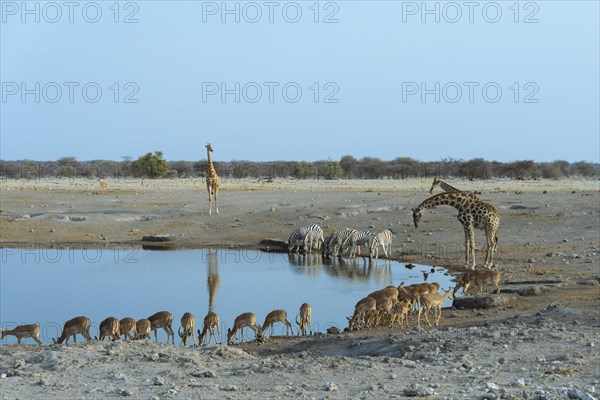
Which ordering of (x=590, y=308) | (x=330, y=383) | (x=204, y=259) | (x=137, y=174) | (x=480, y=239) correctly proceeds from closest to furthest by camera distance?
1. (x=330, y=383)
2. (x=590, y=308)
3. (x=204, y=259)
4. (x=480, y=239)
5. (x=137, y=174)

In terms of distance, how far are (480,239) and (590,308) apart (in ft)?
37.1

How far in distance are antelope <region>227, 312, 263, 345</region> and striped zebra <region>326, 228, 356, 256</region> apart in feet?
36.1

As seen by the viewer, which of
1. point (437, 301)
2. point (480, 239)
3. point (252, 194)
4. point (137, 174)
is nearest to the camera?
point (437, 301)

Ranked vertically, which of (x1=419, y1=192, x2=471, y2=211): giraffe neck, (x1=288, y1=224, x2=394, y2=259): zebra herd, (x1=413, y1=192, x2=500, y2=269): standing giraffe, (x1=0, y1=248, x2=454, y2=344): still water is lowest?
(x1=0, y1=248, x2=454, y2=344): still water

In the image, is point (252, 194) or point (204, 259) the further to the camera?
point (252, 194)

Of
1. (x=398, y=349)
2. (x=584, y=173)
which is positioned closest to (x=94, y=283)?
(x=398, y=349)

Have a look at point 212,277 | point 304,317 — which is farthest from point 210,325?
point 212,277

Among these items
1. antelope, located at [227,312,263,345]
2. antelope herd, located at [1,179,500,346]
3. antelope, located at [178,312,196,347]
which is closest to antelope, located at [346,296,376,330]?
antelope herd, located at [1,179,500,346]

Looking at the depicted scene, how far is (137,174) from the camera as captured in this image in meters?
66.9

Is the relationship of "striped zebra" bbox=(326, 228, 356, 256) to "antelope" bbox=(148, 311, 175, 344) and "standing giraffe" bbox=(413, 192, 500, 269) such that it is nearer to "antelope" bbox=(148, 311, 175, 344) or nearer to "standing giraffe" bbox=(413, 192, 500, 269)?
"standing giraffe" bbox=(413, 192, 500, 269)

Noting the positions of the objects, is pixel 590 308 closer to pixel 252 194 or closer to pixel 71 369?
pixel 71 369

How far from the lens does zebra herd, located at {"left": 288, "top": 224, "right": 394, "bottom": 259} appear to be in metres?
24.9

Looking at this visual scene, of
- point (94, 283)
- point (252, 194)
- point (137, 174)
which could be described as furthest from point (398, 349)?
point (137, 174)

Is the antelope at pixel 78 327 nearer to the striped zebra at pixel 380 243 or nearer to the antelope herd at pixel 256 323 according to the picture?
the antelope herd at pixel 256 323
